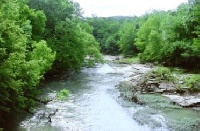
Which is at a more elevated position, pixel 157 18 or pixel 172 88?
pixel 157 18

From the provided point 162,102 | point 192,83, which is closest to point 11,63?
point 162,102

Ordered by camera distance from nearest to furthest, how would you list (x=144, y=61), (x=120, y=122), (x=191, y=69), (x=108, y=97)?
(x=120, y=122) → (x=108, y=97) → (x=191, y=69) → (x=144, y=61)

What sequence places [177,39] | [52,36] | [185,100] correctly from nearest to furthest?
[185,100] → [52,36] → [177,39]

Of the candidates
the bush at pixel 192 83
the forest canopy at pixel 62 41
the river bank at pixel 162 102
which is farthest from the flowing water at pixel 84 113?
the bush at pixel 192 83

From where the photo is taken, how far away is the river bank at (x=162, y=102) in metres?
24.8

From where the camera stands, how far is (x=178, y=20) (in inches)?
2156

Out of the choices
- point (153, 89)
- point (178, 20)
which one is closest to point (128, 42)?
point (178, 20)

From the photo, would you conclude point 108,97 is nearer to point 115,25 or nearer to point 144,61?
point 144,61

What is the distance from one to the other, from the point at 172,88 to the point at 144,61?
39.2m

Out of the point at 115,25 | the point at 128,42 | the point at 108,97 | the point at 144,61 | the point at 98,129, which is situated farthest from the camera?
the point at 115,25

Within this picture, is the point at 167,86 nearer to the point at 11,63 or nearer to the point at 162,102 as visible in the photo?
the point at 162,102

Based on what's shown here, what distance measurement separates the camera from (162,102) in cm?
3091

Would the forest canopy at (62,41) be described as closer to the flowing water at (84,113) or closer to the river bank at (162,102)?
the flowing water at (84,113)

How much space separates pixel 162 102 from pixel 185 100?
218 centimetres
